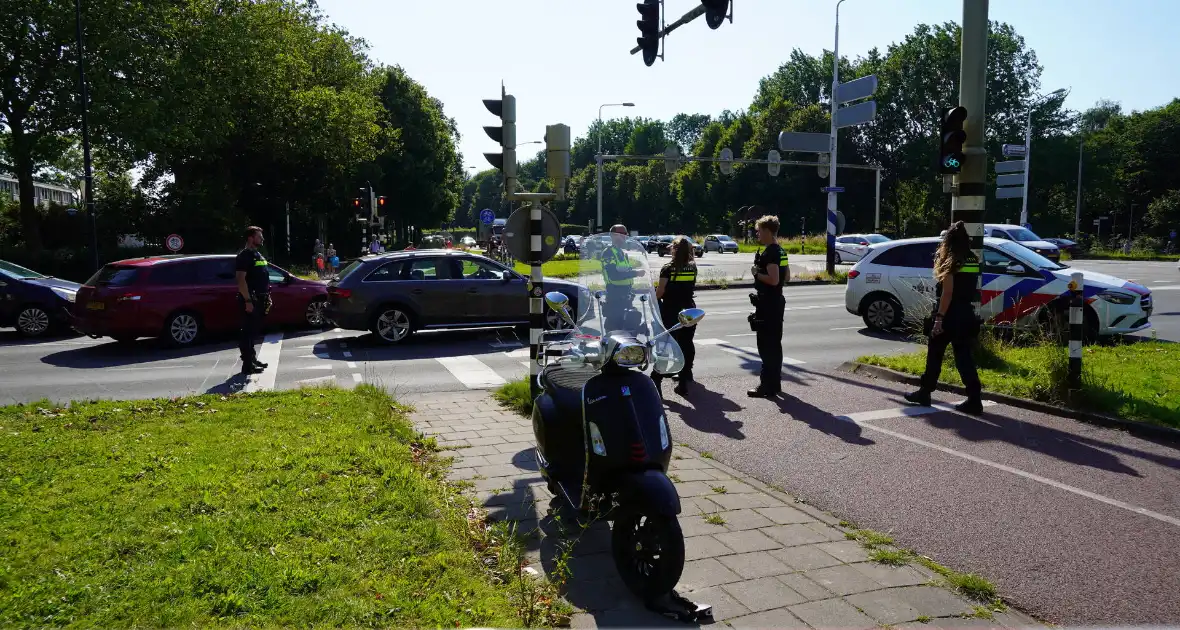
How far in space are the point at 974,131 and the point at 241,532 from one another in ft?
26.9

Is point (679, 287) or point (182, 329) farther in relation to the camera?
point (182, 329)

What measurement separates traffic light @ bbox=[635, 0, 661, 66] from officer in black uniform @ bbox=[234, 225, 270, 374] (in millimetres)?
6178

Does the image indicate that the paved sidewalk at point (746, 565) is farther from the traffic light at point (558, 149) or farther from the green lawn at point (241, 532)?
the traffic light at point (558, 149)

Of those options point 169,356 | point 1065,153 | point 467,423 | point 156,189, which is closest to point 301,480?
point 467,423

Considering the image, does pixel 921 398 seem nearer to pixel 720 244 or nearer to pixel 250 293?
pixel 250 293

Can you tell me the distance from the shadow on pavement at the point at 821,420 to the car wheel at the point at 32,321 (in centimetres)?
1394

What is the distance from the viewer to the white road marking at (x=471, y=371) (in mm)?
10125

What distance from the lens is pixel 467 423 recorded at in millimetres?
7512

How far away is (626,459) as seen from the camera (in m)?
3.92

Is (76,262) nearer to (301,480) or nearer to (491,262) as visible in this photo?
(491,262)

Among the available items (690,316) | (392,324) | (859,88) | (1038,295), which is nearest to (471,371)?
(392,324)

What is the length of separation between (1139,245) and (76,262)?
60.7m

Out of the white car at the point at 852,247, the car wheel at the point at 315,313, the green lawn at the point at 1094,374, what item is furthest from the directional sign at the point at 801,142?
the white car at the point at 852,247

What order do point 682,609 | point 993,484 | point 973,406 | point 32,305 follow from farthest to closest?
point 32,305, point 973,406, point 993,484, point 682,609
